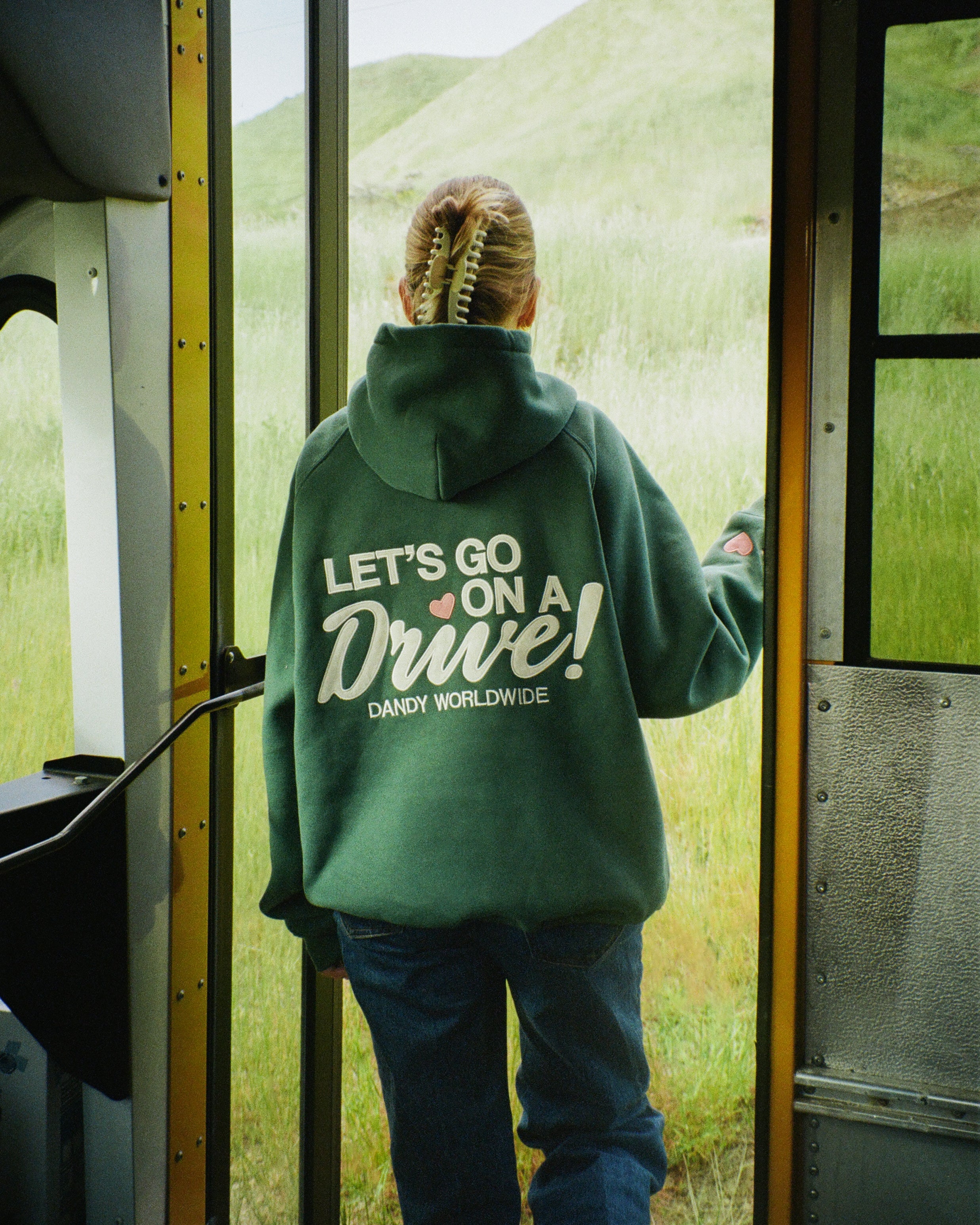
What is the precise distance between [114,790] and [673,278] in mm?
1264

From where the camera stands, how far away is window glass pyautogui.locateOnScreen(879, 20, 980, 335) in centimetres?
121

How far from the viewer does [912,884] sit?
1275mm

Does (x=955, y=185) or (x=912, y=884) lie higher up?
(x=955, y=185)

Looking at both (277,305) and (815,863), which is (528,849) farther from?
(277,305)

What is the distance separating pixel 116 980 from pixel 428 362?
1.01 metres

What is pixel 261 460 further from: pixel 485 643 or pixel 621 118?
pixel 621 118

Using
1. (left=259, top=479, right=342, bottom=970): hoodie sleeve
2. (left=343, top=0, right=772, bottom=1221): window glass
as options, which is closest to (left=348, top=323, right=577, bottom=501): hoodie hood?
(left=259, top=479, right=342, bottom=970): hoodie sleeve

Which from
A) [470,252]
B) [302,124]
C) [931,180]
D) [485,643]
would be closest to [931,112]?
[931,180]

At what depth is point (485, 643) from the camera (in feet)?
4.34

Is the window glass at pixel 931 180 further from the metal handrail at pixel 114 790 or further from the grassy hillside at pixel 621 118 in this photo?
the metal handrail at pixel 114 790

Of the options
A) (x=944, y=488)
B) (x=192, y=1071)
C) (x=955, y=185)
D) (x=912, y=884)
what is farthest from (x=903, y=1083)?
(x=955, y=185)

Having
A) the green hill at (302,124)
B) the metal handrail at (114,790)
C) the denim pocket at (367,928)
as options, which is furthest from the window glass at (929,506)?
the green hill at (302,124)

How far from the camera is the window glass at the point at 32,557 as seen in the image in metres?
1.58

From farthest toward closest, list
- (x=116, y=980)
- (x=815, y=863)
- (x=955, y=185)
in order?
(x=116, y=980) → (x=815, y=863) → (x=955, y=185)
